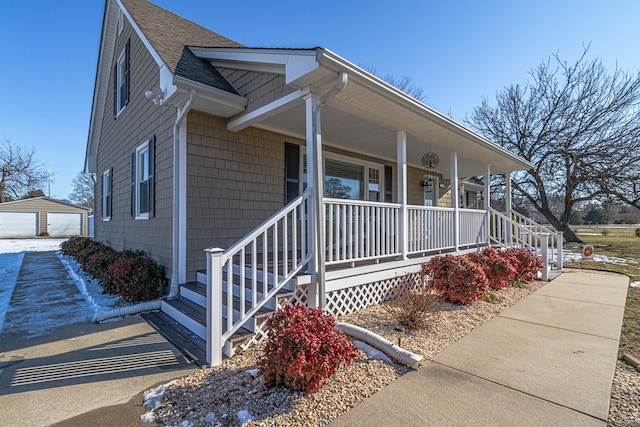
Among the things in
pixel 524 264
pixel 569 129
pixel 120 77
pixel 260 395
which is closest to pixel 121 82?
pixel 120 77

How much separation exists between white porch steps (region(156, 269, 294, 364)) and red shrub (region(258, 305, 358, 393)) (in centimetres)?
86

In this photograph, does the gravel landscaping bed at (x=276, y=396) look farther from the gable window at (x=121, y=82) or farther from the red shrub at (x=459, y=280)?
the gable window at (x=121, y=82)

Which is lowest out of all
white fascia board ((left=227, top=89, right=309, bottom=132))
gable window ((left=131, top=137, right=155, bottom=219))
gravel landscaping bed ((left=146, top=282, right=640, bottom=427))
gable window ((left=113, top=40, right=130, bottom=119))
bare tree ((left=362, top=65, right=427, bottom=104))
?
gravel landscaping bed ((left=146, top=282, right=640, bottom=427))

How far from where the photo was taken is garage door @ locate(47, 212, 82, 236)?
26125 mm

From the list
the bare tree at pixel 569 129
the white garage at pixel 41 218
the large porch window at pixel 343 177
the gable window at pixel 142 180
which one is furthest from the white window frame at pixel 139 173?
the white garage at pixel 41 218

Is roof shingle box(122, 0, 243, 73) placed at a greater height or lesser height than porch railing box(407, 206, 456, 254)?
greater

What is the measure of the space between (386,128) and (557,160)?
49.8 ft

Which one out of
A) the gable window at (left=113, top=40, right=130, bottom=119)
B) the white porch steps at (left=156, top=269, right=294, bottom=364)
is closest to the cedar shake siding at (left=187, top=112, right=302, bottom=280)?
the white porch steps at (left=156, top=269, right=294, bottom=364)

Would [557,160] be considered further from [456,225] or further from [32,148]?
[32,148]

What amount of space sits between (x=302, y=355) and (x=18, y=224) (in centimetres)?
3207

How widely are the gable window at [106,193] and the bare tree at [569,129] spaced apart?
62.5ft

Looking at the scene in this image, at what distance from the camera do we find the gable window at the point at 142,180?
609cm

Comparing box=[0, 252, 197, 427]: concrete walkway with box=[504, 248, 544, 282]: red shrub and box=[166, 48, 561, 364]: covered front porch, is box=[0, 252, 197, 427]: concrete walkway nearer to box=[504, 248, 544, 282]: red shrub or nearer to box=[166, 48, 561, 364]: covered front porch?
box=[166, 48, 561, 364]: covered front porch

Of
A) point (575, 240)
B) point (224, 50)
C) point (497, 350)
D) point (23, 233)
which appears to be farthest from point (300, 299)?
point (23, 233)
